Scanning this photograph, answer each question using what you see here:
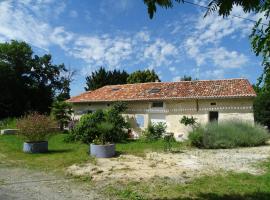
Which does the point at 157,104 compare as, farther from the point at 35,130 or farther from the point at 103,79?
the point at 103,79

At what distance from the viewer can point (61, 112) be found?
2694cm

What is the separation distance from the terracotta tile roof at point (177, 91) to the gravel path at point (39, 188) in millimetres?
15234

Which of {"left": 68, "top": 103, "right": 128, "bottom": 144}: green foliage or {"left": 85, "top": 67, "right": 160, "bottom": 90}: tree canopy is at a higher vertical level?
{"left": 85, "top": 67, "right": 160, "bottom": 90}: tree canopy

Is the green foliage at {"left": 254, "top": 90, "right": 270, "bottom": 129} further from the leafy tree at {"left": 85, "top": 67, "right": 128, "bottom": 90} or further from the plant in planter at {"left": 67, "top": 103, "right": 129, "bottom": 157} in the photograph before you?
the leafy tree at {"left": 85, "top": 67, "right": 128, "bottom": 90}

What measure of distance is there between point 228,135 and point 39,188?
12134mm

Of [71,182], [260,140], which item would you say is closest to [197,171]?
[71,182]

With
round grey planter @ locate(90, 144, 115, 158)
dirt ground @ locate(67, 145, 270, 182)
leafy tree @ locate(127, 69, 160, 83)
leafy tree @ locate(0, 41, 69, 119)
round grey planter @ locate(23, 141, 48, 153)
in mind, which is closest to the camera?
dirt ground @ locate(67, 145, 270, 182)

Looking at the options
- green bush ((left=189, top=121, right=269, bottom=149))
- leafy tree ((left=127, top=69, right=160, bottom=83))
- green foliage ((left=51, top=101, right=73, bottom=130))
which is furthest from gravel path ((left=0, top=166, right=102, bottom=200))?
leafy tree ((left=127, top=69, right=160, bottom=83))

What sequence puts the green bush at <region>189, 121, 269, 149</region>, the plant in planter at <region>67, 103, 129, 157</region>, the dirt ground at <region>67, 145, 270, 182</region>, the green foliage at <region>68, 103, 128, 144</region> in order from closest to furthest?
the dirt ground at <region>67, 145, 270, 182</region>, the green bush at <region>189, 121, 269, 149</region>, the plant in planter at <region>67, 103, 129, 157</region>, the green foliage at <region>68, 103, 128, 144</region>

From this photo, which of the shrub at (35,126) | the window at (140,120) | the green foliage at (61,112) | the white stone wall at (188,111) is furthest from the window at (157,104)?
the shrub at (35,126)

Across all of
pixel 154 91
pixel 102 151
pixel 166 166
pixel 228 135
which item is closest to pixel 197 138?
pixel 228 135

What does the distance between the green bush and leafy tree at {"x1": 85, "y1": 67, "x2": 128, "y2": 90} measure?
2843cm

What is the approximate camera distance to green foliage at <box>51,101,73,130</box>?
26484 millimetres

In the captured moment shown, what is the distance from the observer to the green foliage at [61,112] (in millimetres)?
26484
